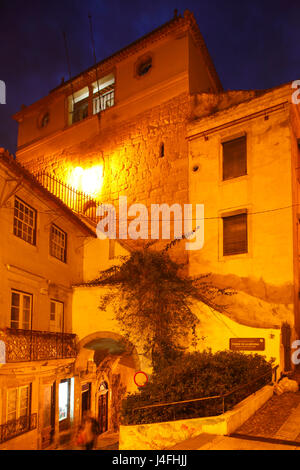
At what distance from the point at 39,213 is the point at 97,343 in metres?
5.69

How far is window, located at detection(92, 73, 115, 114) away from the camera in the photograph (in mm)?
23078

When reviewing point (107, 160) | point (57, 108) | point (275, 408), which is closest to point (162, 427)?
point (275, 408)

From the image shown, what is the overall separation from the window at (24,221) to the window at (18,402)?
15.2 feet

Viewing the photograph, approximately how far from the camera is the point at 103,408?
2075cm

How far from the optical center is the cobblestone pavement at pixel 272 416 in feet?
28.6

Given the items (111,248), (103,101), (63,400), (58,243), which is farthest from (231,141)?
(63,400)

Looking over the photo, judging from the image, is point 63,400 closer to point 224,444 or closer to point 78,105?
point 224,444

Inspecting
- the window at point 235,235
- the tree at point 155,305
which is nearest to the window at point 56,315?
the tree at point 155,305

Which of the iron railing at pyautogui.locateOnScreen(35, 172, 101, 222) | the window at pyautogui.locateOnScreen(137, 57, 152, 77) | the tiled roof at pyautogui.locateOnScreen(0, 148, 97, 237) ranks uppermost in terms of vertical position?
the window at pyautogui.locateOnScreen(137, 57, 152, 77)

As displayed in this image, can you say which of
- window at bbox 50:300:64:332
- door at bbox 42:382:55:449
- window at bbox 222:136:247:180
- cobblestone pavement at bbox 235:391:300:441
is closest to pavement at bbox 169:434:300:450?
cobblestone pavement at bbox 235:391:300:441

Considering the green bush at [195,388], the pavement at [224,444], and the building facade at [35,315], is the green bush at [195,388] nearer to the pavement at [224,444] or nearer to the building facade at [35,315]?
the pavement at [224,444]

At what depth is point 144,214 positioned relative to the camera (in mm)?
20062

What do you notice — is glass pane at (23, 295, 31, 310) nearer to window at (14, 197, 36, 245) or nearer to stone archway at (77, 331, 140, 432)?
window at (14, 197, 36, 245)

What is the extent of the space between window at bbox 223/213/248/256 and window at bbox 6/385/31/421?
879 centimetres
